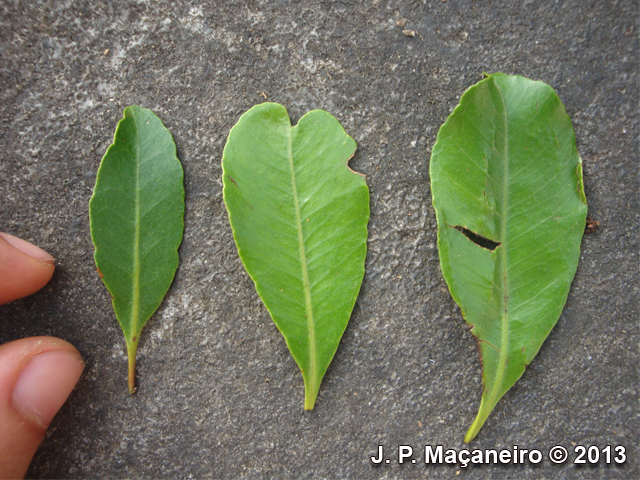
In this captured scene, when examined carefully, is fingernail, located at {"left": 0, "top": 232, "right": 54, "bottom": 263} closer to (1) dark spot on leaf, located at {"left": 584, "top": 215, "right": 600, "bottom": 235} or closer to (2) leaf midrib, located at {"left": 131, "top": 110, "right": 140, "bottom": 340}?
(2) leaf midrib, located at {"left": 131, "top": 110, "right": 140, "bottom": 340}

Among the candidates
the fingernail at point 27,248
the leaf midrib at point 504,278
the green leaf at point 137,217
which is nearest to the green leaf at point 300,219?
the green leaf at point 137,217

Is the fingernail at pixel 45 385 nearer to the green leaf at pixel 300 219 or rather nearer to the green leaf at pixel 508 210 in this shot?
the green leaf at pixel 300 219

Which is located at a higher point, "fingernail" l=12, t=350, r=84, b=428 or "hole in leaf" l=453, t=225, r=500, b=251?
"hole in leaf" l=453, t=225, r=500, b=251

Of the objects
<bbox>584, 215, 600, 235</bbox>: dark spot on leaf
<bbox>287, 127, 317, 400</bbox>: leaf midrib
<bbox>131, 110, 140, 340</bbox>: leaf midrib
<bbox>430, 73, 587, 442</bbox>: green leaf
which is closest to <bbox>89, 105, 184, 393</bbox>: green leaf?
<bbox>131, 110, 140, 340</bbox>: leaf midrib

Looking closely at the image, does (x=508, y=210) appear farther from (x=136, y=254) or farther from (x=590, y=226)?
(x=136, y=254)

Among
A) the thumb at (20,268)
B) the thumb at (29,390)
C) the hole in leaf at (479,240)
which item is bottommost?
the thumb at (29,390)
